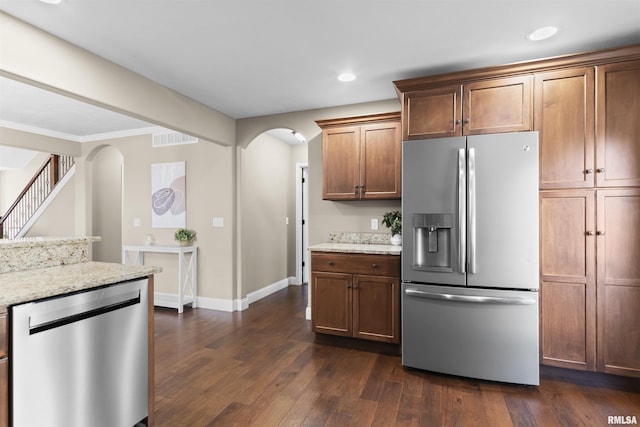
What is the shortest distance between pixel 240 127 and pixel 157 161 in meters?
1.47

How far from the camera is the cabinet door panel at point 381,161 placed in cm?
334

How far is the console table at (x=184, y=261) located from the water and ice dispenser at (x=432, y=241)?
123 inches

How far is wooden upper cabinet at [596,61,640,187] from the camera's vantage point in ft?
7.70

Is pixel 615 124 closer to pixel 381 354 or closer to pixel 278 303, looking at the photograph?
pixel 381 354

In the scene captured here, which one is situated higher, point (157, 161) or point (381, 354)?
point (157, 161)

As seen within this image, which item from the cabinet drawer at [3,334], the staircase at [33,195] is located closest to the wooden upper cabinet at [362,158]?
the cabinet drawer at [3,334]

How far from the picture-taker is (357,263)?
312 cm

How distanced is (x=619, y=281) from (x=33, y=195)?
9249mm

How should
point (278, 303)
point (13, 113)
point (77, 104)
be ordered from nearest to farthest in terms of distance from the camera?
point (77, 104), point (13, 113), point (278, 303)

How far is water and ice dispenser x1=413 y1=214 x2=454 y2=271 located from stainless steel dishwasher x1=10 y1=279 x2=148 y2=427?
201 cm

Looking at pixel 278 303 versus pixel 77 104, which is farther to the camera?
pixel 278 303

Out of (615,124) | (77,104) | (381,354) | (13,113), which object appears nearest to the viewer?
(615,124)

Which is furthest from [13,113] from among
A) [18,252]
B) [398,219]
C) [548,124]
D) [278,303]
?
[548,124]

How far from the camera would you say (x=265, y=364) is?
2.83 m
